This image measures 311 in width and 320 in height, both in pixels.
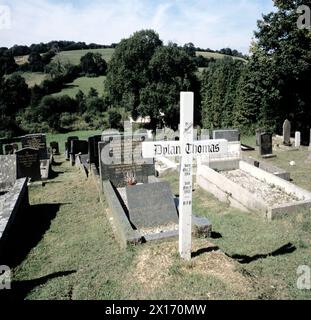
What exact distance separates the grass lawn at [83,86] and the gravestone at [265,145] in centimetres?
3748

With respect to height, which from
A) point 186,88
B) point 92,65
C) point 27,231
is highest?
point 92,65

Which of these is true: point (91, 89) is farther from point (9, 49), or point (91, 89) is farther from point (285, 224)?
point (285, 224)

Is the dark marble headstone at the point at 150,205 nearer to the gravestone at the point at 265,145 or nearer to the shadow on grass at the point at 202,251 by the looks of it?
the shadow on grass at the point at 202,251

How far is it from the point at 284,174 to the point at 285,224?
4.27 m

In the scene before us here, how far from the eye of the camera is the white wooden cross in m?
5.43

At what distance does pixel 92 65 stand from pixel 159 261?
2256 inches

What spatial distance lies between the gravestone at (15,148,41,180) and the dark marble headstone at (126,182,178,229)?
6.80 metres

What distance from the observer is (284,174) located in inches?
480

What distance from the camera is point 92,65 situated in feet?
194

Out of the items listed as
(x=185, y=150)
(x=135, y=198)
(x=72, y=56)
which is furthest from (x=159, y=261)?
(x=72, y=56)

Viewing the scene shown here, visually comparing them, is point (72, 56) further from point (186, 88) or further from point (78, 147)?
point (78, 147)
